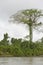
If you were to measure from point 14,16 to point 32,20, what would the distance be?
285cm

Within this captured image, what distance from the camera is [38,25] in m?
39.4

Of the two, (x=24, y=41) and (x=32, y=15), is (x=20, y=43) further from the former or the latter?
(x=32, y=15)

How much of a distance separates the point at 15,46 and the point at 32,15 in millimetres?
6271

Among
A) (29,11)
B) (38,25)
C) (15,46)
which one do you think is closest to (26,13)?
(29,11)

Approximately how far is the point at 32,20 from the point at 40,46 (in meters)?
4.40

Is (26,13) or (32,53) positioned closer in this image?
(32,53)

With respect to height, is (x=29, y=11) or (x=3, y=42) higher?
(x=29, y=11)

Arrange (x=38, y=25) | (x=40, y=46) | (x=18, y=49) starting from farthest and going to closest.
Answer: (x=38, y=25) → (x=40, y=46) → (x=18, y=49)

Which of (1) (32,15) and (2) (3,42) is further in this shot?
(2) (3,42)

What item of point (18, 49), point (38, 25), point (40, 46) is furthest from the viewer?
point (38, 25)

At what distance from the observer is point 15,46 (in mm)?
34312

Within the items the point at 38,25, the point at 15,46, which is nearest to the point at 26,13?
the point at 38,25

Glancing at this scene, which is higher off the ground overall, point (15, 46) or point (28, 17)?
point (28, 17)

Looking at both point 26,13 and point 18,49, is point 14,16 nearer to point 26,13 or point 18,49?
point 26,13
